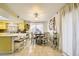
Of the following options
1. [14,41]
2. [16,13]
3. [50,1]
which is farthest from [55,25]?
[50,1]

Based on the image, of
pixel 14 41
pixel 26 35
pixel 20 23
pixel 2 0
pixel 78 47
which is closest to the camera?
pixel 2 0

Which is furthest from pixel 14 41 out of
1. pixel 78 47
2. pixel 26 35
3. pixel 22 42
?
pixel 78 47

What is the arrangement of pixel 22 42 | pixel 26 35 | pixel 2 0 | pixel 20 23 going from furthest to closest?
pixel 22 42, pixel 26 35, pixel 20 23, pixel 2 0

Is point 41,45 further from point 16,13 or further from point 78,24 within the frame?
point 78,24

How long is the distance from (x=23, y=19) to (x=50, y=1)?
184 cm

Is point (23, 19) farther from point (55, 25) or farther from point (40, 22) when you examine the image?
point (55, 25)

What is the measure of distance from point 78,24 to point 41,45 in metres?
2.29

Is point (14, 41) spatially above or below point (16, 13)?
below

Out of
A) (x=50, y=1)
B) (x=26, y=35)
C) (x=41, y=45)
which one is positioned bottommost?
(x=41, y=45)

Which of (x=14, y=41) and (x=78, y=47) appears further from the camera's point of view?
(x=14, y=41)

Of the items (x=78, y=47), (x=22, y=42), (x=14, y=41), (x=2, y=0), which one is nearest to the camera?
(x=2, y=0)

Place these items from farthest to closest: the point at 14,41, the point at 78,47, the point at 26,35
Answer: the point at 14,41 < the point at 26,35 < the point at 78,47

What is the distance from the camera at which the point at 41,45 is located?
4.68 meters

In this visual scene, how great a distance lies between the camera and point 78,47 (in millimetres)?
2566
